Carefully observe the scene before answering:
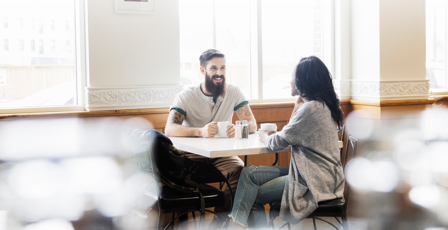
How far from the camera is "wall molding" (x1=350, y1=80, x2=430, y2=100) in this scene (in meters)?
4.03

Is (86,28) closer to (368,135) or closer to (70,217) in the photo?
(70,217)

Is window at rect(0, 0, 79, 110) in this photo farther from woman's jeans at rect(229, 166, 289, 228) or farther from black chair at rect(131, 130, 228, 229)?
woman's jeans at rect(229, 166, 289, 228)

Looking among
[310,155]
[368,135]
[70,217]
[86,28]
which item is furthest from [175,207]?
[368,135]

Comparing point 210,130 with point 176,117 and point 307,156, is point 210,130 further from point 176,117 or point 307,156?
point 307,156

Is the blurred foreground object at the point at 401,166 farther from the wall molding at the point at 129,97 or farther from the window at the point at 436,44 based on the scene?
the wall molding at the point at 129,97

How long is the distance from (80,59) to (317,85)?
2.13m

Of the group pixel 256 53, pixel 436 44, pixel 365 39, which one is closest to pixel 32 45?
pixel 256 53

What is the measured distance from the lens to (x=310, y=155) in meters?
2.28

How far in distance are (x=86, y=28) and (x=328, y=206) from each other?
95.1 inches

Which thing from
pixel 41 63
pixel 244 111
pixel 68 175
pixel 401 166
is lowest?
pixel 401 166

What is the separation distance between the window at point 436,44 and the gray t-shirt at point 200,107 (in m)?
2.72

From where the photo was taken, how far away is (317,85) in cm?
233

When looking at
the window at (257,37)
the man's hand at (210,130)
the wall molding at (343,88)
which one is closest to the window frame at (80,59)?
the window at (257,37)

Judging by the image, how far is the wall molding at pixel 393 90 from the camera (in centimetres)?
403
